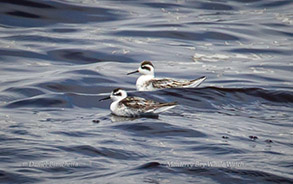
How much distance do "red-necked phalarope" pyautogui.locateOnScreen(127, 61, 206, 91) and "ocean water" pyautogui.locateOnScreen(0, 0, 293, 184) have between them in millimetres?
231

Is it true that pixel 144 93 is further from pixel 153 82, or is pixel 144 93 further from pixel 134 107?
pixel 134 107

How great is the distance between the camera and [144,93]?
18.5 meters

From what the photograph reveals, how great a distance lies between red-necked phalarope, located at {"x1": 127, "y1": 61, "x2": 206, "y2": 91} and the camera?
18781 millimetres

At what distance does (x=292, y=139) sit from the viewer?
14320 mm

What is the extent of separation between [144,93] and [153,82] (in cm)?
91

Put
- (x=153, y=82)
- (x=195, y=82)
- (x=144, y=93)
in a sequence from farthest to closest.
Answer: (x=153, y=82) → (x=195, y=82) → (x=144, y=93)

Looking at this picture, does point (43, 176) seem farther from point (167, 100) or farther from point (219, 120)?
point (167, 100)

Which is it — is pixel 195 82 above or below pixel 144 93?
above

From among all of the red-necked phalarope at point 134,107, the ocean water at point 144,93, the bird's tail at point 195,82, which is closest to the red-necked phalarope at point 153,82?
the bird's tail at point 195,82

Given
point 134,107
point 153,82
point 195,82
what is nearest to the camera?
point 134,107

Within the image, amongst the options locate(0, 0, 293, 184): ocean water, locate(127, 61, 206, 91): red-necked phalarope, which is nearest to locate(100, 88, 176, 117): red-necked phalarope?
locate(0, 0, 293, 184): ocean water

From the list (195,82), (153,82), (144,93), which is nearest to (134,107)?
(144,93)

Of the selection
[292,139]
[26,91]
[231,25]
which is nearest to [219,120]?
[292,139]

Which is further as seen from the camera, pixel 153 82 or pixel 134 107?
pixel 153 82
